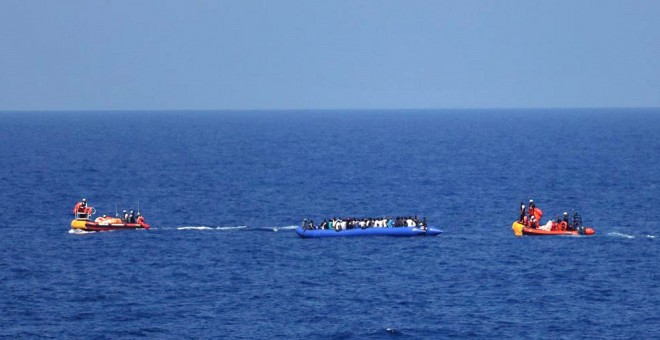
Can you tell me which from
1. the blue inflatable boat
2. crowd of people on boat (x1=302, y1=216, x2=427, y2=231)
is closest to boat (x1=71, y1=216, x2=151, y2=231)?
the blue inflatable boat

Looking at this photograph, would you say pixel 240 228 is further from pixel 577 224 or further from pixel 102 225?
pixel 577 224

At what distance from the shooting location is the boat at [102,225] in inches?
5002

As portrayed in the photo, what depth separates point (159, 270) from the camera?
106 metres

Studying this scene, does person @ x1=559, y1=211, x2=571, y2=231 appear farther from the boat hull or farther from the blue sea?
the boat hull

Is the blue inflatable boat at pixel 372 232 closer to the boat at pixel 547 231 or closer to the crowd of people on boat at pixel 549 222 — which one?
the boat at pixel 547 231

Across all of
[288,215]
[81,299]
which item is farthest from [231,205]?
[81,299]

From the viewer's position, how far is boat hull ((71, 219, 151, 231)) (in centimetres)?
12700

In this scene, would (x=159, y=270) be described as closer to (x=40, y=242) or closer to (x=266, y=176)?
(x=40, y=242)

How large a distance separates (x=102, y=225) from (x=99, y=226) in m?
0.35

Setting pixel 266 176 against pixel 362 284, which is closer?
pixel 362 284

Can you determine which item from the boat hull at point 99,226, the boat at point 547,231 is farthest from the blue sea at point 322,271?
the boat hull at point 99,226

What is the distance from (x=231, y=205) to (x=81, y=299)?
58.9 metres

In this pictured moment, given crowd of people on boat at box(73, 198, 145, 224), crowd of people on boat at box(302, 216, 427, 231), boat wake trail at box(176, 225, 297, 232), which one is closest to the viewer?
crowd of people on boat at box(302, 216, 427, 231)

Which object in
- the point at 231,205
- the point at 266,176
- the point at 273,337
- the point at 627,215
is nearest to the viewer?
the point at 273,337
